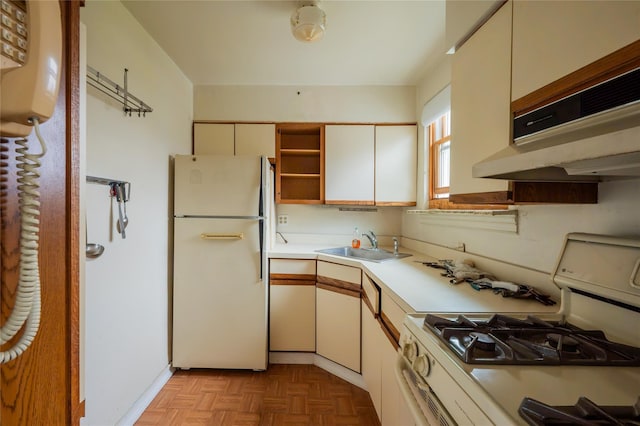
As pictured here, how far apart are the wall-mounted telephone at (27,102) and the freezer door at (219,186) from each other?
1582 mm

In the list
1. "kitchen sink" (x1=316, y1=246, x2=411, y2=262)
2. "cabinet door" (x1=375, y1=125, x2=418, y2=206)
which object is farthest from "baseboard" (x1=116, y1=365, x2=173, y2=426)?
"cabinet door" (x1=375, y1=125, x2=418, y2=206)

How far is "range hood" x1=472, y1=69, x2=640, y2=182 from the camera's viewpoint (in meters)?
0.53

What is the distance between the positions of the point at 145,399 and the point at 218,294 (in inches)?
29.9

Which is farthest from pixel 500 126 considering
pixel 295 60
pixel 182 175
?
pixel 182 175

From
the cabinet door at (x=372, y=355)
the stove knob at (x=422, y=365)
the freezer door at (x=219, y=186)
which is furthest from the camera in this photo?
the freezer door at (x=219, y=186)

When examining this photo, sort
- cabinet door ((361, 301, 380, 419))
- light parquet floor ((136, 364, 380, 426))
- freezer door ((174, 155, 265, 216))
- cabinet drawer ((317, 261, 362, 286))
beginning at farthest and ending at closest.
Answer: freezer door ((174, 155, 265, 216)) → cabinet drawer ((317, 261, 362, 286)) → light parquet floor ((136, 364, 380, 426)) → cabinet door ((361, 301, 380, 419))

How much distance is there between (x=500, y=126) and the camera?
104 centimetres

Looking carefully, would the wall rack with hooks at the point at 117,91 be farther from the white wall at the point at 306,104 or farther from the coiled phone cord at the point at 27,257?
the coiled phone cord at the point at 27,257

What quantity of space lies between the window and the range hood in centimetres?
130

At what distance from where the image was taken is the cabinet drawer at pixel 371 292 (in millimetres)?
1528

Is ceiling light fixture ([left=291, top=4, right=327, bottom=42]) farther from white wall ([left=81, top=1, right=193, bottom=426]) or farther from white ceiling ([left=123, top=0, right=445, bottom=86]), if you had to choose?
white wall ([left=81, top=1, right=193, bottom=426])

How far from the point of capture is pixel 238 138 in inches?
102

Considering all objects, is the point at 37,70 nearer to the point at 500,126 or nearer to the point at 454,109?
the point at 500,126

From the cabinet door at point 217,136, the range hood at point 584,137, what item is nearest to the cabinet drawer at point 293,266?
the cabinet door at point 217,136
